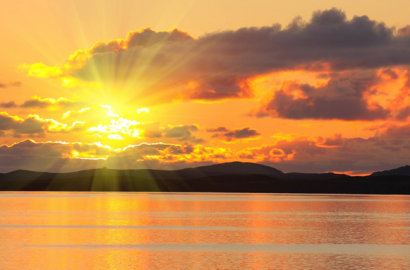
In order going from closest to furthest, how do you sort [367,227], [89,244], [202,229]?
1. [89,244]
2. [202,229]
3. [367,227]

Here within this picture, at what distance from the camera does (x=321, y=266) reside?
134ft

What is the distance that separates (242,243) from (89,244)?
14.3 meters

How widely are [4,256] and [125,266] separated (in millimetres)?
10740

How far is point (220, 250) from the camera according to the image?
4962cm

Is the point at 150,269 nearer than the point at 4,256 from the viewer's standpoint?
Yes

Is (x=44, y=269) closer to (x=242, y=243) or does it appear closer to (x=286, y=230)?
(x=242, y=243)

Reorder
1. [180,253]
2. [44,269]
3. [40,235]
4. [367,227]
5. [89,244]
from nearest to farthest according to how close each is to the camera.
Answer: [44,269]
[180,253]
[89,244]
[40,235]
[367,227]

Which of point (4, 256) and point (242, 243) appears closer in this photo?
point (4, 256)

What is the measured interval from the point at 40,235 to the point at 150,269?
2693 cm

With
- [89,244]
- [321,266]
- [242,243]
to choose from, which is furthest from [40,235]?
[321,266]

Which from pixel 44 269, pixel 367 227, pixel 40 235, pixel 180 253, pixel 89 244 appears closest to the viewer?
pixel 44 269

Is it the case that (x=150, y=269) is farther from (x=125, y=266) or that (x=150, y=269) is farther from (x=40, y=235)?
(x=40, y=235)

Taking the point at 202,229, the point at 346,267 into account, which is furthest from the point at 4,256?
the point at 202,229

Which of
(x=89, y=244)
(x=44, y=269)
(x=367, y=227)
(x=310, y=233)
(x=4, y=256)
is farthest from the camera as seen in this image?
(x=367, y=227)
